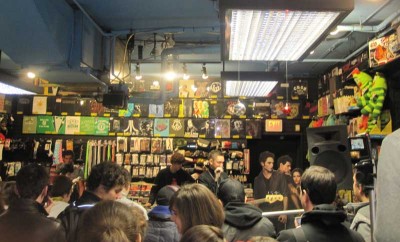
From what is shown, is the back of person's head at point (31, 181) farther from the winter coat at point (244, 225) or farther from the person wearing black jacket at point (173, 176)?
the person wearing black jacket at point (173, 176)

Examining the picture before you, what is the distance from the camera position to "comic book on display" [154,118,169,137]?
8.34m

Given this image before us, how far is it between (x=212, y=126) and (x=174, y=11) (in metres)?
3.64

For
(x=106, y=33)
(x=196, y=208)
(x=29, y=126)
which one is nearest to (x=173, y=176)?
(x=106, y=33)

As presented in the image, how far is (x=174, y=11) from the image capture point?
521cm

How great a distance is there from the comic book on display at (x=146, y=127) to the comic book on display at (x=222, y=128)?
1.44m

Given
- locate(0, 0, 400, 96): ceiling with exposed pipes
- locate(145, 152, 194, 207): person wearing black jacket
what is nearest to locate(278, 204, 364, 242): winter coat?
locate(0, 0, 400, 96): ceiling with exposed pipes

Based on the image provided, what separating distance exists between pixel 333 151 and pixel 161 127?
17.7ft

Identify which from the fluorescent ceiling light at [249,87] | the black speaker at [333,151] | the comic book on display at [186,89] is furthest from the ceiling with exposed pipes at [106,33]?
the black speaker at [333,151]

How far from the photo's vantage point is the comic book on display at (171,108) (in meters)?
8.45

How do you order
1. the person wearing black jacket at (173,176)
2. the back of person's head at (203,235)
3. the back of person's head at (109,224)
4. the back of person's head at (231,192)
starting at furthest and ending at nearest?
the person wearing black jacket at (173,176) < the back of person's head at (231,192) < the back of person's head at (203,235) < the back of person's head at (109,224)

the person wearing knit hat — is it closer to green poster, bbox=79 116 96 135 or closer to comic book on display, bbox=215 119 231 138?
comic book on display, bbox=215 119 231 138

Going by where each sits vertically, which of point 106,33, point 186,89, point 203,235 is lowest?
point 203,235

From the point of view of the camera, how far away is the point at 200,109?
335 inches

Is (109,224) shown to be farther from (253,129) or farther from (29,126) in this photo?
(29,126)
